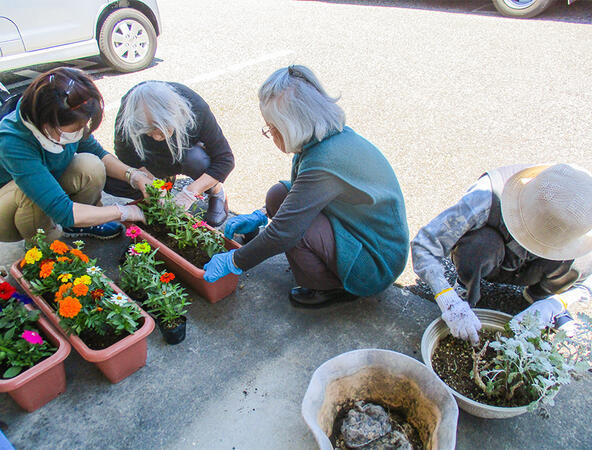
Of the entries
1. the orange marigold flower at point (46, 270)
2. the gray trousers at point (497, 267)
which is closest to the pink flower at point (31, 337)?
the orange marigold flower at point (46, 270)

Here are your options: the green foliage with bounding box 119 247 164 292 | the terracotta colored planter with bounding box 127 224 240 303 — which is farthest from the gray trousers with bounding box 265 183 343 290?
the green foliage with bounding box 119 247 164 292

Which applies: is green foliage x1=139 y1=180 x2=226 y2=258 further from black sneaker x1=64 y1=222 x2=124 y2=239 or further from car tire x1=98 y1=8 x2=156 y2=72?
car tire x1=98 y1=8 x2=156 y2=72

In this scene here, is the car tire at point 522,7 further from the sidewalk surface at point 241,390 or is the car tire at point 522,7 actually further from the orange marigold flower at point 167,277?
the orange marigold flower at point 167,277

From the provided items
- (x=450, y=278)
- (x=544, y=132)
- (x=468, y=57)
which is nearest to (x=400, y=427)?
(x=450, y=278)

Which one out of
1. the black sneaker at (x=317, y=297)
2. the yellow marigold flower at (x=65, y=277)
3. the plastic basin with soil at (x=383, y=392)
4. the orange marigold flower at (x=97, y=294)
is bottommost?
the black sneaker at (x=317, y=297)

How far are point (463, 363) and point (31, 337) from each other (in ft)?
5.44

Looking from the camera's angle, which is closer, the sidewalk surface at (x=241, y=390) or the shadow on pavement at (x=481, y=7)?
the sidewalk surface at (x=241, y=390)

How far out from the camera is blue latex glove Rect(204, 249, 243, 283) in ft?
6.48

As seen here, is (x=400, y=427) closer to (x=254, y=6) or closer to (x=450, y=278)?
(x=450, y=278)

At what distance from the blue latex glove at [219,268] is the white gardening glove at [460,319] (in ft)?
3.00

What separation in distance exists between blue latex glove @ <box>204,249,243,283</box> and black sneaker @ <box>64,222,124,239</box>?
90 cm

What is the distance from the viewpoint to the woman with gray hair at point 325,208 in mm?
1708

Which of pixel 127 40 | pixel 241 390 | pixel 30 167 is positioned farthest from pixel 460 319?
pixel 127 40

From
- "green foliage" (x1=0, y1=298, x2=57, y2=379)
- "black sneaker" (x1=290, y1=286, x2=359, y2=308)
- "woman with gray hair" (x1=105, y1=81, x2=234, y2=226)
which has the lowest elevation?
"black sneaker" (x1=290, y1=286, x2=359, y2=308)
